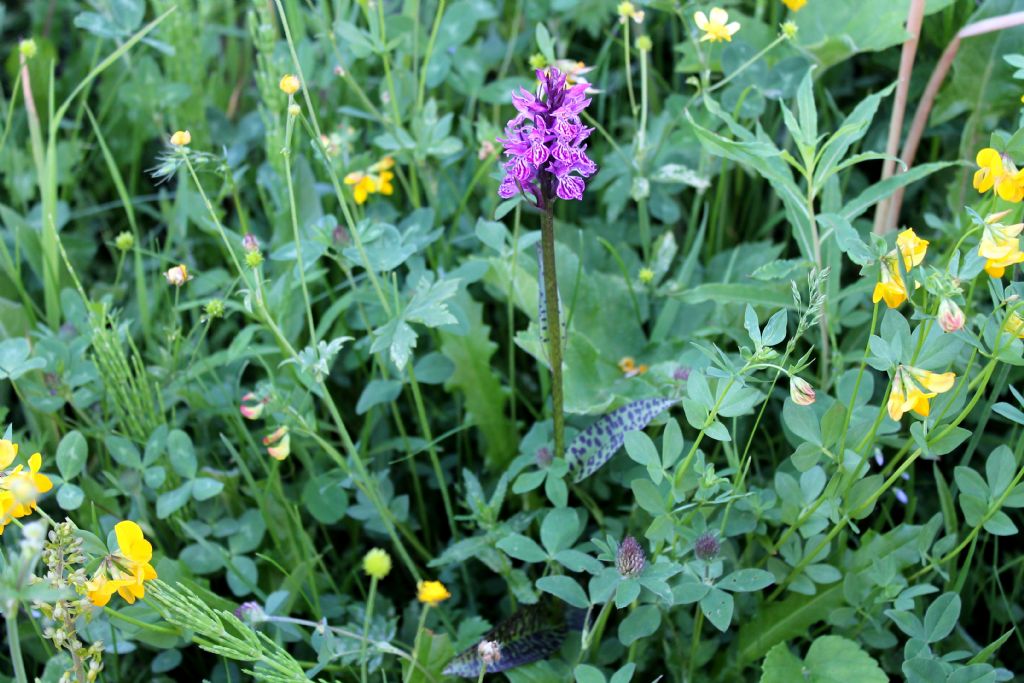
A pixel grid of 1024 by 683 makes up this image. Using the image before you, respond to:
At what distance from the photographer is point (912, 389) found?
1.15 m

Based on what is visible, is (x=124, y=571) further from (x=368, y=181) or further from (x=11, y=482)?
(x=368, y=181)

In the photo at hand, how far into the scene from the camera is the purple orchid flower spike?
1.20m

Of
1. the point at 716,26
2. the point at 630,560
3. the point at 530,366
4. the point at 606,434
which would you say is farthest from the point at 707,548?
the point at 716,26

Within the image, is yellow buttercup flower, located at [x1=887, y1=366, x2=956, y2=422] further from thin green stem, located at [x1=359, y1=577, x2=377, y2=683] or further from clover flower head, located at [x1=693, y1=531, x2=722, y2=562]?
thin green stem, located at [x1=359, y1=577, x2=377, y2=683]

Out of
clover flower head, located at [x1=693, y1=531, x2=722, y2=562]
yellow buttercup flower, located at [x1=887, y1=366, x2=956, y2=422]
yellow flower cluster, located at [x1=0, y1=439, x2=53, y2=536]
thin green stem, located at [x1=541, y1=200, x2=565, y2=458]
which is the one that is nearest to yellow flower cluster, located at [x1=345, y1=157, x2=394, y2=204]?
thin green stem, located at [x1=541, y1=200, x2=565, y2=458]

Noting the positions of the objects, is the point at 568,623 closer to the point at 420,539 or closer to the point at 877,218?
the point at 420,539

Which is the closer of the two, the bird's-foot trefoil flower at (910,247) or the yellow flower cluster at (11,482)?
the yellow flower cluster at (11,482)

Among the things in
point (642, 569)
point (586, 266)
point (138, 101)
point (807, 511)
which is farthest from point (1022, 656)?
point (138, 101)

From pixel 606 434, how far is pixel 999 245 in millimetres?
630

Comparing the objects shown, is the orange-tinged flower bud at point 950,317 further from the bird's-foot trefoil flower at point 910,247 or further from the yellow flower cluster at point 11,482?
the yellow flower cluster at point 11,482

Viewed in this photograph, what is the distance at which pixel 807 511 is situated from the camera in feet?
4.48

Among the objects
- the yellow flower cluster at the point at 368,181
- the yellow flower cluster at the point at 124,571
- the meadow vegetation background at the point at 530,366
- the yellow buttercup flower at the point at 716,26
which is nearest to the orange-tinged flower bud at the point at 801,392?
the meadow vegetation background at the point at 530,366

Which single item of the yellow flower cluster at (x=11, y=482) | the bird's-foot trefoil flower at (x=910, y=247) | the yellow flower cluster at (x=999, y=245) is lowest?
the yellow flower cluster at (x=11, y=482)

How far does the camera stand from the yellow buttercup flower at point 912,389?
1.15 m
